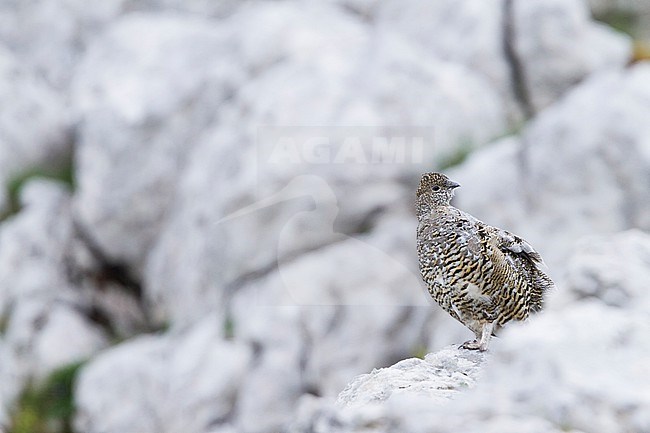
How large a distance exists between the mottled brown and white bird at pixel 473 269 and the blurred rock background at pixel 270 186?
7452 millimetres

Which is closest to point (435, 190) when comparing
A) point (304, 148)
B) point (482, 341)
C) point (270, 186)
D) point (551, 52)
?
point (482, 341)

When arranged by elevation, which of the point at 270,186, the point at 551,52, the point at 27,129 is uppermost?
the point at 551,52

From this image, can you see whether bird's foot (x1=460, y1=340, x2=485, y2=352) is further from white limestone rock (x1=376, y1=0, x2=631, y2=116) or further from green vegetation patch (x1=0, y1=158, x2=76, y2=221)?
green vegetation patch (x1=0, y1=158, x2=76, y2=221)

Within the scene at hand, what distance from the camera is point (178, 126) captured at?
20.2 meters

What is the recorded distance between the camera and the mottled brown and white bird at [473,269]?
21.0 ft

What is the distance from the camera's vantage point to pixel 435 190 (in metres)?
6.82

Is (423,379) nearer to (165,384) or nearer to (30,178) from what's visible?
(165,384)

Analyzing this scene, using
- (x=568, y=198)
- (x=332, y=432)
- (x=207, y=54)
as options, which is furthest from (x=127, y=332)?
(x=332, y=432)

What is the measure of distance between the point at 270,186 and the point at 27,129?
22.9 feet

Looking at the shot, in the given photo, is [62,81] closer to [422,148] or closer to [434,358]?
[422,148]

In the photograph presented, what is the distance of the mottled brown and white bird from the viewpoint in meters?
6.41

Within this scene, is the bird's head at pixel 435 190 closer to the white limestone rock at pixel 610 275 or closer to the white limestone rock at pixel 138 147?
the white limestone rock at pixel 610 275

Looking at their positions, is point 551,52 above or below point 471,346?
below

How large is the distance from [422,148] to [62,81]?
A: 35.2 feet
